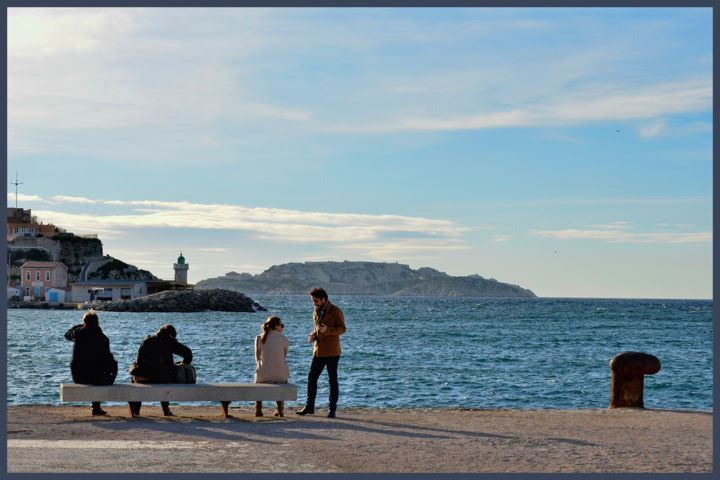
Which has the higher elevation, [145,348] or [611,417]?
[145,348]

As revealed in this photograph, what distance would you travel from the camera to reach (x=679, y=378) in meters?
35.4

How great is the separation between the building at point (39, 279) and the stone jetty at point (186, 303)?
12.3m

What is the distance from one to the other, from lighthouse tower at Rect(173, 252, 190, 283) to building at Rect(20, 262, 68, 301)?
18.5 metres

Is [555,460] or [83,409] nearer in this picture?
[555,460]

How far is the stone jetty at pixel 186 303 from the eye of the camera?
117500mm

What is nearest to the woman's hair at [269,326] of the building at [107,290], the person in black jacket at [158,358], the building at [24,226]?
the person in black jacket at [158,358]

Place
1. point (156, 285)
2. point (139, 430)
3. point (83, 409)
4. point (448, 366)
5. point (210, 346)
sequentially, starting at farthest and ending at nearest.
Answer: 1. point (156, 285)
2. point (210, 346)
3. point (448, 366)
4. point (83, 409)
5. point (139, 430)

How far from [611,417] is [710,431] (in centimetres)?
150

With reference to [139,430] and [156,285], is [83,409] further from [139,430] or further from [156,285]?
[156,285]

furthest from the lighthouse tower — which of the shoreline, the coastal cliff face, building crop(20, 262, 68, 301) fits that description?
the shoreline

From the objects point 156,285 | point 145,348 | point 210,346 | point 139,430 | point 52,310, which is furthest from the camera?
point 156,285

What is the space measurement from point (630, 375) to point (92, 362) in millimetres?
7685

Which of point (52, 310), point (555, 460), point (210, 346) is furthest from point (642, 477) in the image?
point (52, 310)

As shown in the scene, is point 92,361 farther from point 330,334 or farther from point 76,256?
point 76,256
